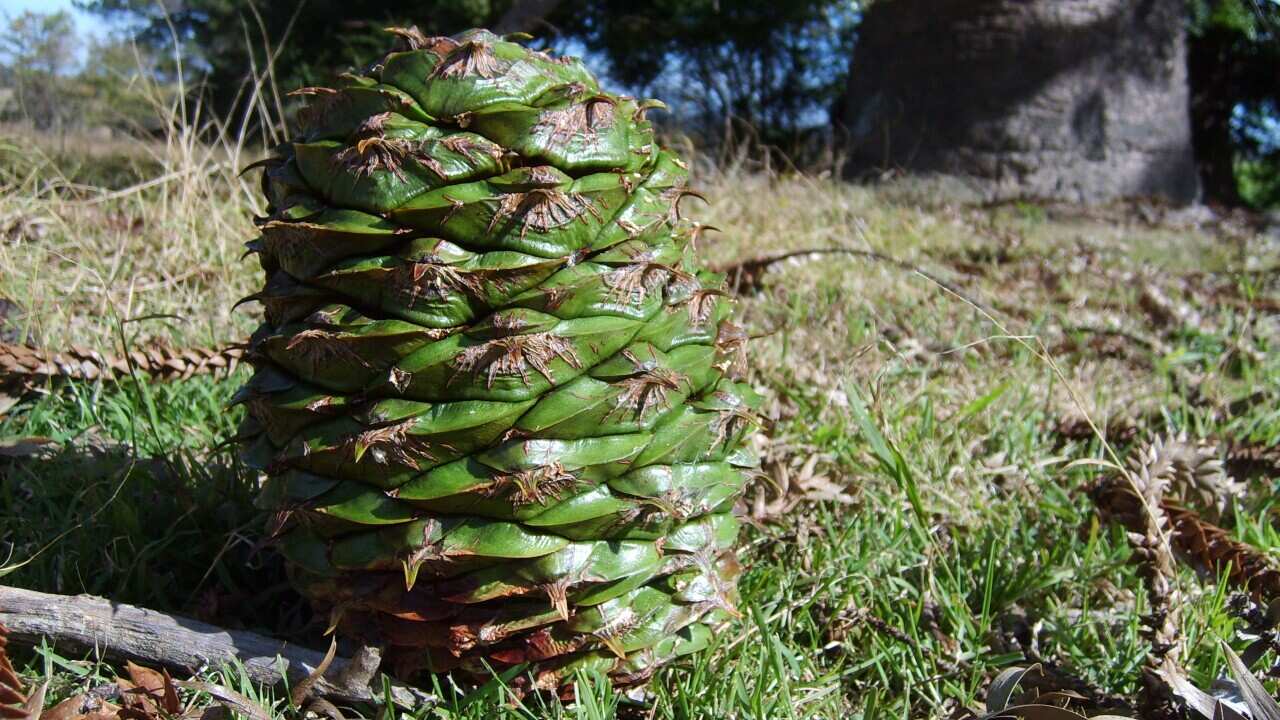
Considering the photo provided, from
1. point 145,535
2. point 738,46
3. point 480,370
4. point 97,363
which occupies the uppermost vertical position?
point 738,46

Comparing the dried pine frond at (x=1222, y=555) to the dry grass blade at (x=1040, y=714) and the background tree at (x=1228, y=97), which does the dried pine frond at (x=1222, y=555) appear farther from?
the background tree at (x=1228, y=97)

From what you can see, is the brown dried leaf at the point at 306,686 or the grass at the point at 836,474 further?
the grass at the point at 836,474

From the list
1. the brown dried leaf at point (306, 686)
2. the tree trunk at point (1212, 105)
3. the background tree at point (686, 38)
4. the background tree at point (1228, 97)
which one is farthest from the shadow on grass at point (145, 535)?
the tree trunk at point (1212, 105)

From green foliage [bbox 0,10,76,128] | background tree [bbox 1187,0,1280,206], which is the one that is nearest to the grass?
green foliage [bbox 0,10,76,128]

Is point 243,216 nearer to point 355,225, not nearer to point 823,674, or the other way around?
point 355,225

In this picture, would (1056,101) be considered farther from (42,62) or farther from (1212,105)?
(1212,105)

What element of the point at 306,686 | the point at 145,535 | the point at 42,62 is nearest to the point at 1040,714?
the point at 306,686

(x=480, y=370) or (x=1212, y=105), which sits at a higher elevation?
(x=1212, y=105)
